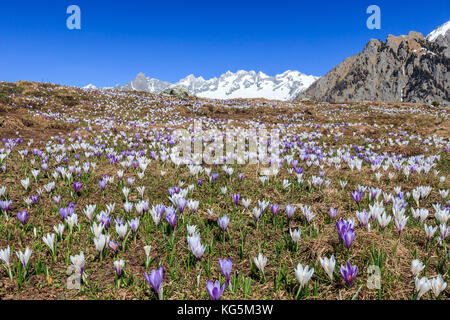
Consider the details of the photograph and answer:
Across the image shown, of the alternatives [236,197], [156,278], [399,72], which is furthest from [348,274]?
[399,72]

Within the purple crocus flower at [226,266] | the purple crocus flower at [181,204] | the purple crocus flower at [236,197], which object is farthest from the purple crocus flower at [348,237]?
the purple crocus flower at [181,204]

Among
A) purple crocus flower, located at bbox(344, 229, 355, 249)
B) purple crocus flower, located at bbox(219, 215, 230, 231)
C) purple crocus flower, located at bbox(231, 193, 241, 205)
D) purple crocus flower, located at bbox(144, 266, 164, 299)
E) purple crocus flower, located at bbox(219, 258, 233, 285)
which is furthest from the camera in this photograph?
purple crocus flower, located at bbox(231, 193, 241, 205)

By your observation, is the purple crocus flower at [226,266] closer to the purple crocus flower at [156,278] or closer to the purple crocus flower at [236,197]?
the purple crocus flower at [156,278]

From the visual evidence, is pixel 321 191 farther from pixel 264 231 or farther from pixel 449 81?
pixel 449 81

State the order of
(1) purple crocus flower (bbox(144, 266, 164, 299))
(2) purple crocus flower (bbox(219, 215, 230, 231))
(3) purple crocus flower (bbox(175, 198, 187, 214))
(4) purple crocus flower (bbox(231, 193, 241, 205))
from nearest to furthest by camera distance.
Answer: (1) purple crocus flower (bbox(144, 266, 164, 299)) → (2) purple crocus flower (bbox(219, 215, 230, 231)) → (3) purple crocus flower (bbox(175, 198, 187, 214)) → (4) purple crocus flower (bbox(231, 193, 241, 205))

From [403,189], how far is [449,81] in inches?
6747

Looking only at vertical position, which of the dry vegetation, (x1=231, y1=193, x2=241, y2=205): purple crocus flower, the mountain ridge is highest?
the mountain ridge

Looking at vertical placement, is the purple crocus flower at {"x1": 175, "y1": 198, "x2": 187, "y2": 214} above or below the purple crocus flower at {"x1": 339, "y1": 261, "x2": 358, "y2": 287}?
above

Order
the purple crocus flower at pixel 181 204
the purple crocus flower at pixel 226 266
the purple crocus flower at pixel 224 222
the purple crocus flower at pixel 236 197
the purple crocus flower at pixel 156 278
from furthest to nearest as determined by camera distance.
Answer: the purple crocus flower at pixel 236 197, the purple crocus flower at pixel 181 204, the purple crocus flower at pixel 224 222, the purple crocus flower at pixel 226 266, the purple crocus flower at pixel 156 278

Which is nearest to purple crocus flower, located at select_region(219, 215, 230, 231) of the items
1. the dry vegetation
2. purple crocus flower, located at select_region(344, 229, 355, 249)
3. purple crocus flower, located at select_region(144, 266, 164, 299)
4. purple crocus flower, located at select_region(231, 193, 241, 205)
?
the dry vegetation

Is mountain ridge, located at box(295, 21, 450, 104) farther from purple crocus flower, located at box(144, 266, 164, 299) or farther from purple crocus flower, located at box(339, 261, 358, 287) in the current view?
purple crocus flower, located at box(144, 266, 164, 299)

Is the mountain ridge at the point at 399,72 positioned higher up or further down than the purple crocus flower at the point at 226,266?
higher up

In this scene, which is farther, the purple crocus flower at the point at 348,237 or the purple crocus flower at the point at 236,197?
the purple crocus flower at the point at 236,197

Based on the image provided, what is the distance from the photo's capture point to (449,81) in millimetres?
126312
